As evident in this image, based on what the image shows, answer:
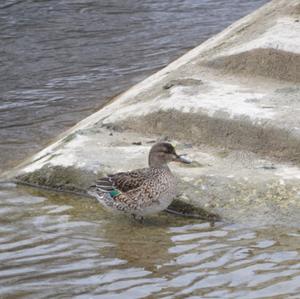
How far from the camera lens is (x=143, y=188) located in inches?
315

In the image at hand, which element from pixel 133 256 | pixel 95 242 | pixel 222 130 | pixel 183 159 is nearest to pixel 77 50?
pixel 222 130

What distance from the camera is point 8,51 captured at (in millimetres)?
14359

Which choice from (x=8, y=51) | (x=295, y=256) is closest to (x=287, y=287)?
(x=295, y=256)

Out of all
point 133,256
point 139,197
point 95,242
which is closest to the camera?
point 133,256

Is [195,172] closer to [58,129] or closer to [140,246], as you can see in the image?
[140,246]

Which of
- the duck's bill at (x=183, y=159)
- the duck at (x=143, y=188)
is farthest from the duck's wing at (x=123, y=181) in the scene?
the duck's bill at (x=183, y=159)

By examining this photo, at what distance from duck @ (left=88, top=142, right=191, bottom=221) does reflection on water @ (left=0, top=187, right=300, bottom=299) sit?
0.15 metres

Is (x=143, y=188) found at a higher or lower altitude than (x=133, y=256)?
higher

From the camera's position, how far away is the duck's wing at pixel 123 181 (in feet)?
26.2

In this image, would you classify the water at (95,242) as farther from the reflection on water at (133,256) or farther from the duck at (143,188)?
the duck at (143,188)

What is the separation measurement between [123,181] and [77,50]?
6.72m

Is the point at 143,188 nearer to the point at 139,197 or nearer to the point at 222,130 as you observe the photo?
the point at 139,197

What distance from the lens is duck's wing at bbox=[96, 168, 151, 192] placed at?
797cm

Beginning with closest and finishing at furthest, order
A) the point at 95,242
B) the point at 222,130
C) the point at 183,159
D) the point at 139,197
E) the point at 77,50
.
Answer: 1. the point at 95,242
2. the point at 139,197
3. the point at 183,159
4. the point at 222,130
5. the point at 77,50
